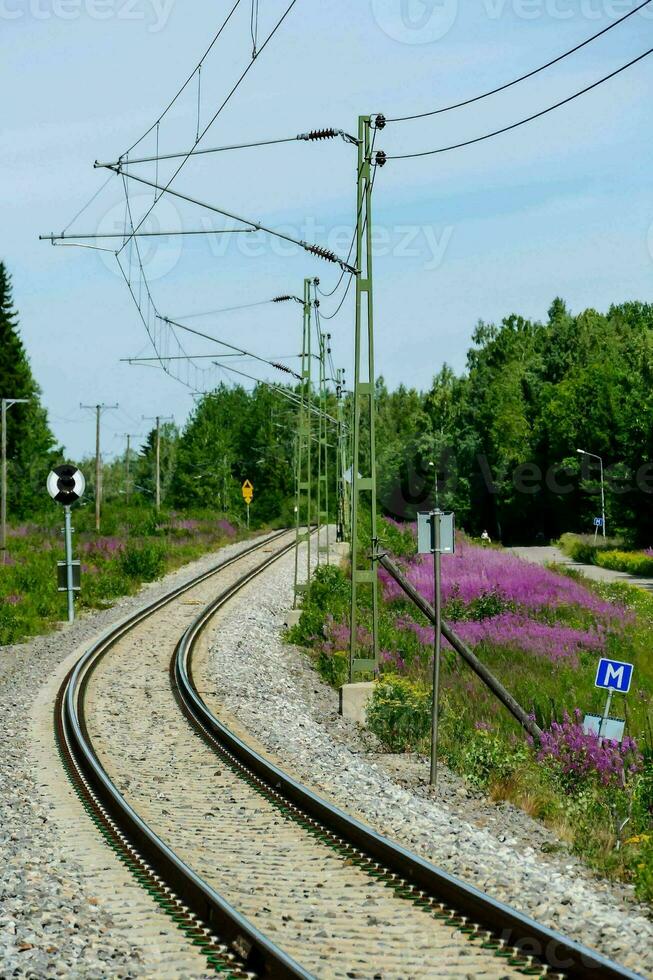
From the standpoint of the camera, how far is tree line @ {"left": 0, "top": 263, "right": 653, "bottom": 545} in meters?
85.9

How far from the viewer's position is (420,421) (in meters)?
123

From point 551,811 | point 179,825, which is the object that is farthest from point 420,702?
point 179,825

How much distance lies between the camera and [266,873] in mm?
9250

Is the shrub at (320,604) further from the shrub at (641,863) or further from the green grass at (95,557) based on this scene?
the shrub at (641,863)

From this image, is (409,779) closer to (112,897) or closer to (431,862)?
(431,862)

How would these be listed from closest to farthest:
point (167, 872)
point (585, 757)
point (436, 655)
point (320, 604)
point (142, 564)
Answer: point (167, 872)
point (436, 655)
point (585, 757)
point (320, 604)
point (142, 564)

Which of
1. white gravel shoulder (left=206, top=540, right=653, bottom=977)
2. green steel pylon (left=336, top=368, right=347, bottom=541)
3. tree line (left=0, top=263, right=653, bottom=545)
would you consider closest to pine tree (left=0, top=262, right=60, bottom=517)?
tree line (left=0, top=263, right=653, bottom=545)

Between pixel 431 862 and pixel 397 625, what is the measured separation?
55.4 feet

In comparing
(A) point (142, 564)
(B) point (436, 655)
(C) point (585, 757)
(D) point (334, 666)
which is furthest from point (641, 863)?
(A) point (142, 564)

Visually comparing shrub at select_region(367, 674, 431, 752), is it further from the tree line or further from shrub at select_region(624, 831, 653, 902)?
the tree line

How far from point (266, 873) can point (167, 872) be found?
795mm

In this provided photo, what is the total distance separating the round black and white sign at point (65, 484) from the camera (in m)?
27.7

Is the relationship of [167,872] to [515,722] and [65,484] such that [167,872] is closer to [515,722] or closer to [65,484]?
[515,722]

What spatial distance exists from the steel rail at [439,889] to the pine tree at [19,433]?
7639 centimetres
